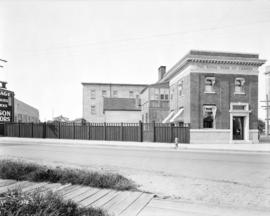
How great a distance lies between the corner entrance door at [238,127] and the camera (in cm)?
2443

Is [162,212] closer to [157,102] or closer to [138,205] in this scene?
[138,205]

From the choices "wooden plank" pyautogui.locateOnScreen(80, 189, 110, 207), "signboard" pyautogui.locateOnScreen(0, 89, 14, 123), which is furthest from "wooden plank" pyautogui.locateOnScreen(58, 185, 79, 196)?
"signboard" pyautogui.locateOnScreen(0, 89, 14, 123)

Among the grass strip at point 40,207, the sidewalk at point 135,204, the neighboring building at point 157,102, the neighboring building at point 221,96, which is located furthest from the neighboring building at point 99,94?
the grass strip at point 40,207

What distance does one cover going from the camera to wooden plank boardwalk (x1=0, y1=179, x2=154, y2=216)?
459 centimetres

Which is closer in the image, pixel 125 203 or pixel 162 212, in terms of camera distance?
pixel 162 212

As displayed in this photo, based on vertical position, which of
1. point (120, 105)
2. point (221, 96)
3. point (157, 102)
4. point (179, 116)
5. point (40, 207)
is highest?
point (221, 96)

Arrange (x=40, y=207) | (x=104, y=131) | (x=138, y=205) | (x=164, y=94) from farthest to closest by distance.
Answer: (x=164, y=94)
(x=104, y=131)
(x=138, y=205)
(x=40, y=207)

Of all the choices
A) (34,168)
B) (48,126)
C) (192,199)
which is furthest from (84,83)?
(192,199)

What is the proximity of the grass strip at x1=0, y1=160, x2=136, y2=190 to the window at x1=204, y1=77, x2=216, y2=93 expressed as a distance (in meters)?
19.3

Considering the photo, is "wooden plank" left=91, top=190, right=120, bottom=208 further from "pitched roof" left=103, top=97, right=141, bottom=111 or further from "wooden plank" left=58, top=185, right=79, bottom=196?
"pitched roof" left=103, top=97, right=141, bottom=111

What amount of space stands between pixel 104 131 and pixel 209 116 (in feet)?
37.8

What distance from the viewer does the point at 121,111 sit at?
39.6 meters

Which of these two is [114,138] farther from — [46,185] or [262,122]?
[262,122]

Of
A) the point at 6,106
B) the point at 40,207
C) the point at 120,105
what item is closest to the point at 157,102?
the point at 120,105
